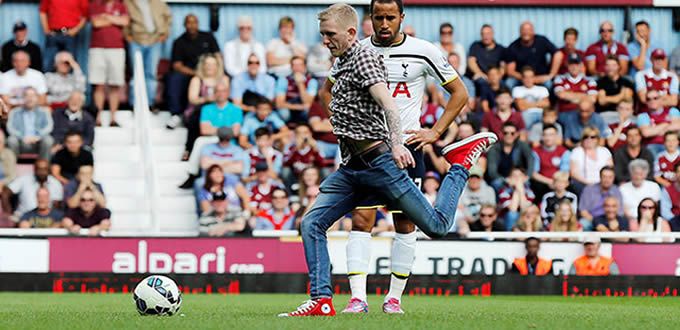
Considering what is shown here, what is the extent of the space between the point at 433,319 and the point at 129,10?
39.3 ft

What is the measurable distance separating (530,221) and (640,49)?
4.60m

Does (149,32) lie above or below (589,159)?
above

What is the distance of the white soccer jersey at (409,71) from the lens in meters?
9.93

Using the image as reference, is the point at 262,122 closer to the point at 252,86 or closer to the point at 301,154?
the point at 252,86

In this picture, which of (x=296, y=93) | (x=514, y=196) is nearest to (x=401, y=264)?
(x=514, y=196)

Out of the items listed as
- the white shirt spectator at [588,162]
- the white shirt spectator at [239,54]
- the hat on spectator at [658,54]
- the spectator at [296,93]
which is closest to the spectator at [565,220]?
the white shirt spectator at [588,162]

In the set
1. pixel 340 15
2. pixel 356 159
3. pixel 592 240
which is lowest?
pixel 592 240

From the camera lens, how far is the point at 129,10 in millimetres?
20297

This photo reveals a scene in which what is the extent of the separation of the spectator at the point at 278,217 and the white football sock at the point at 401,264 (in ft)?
26.1

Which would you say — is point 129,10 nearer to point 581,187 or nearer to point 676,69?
point 581,187

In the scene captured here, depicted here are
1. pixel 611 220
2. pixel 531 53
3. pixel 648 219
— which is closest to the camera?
pixel 611 220

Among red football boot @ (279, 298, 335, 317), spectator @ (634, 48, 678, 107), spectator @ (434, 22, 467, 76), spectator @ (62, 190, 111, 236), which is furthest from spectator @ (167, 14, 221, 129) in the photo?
red football boot @ (279, 298, 335, 317)

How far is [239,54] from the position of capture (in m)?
20.7

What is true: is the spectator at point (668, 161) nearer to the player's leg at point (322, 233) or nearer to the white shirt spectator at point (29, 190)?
the white shirt spectator at point (29, 190)
